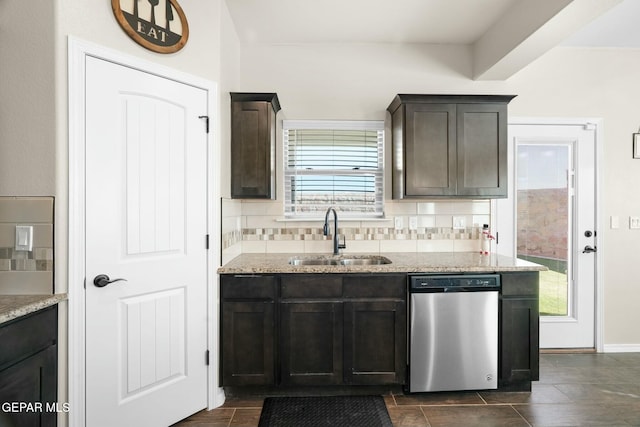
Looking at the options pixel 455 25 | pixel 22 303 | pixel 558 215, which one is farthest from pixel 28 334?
pixel 558 215

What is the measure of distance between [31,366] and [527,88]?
4093 mm

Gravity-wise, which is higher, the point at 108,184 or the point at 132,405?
the point at 108,184

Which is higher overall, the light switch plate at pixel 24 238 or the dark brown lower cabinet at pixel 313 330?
the light switch plate at pixel 24 238

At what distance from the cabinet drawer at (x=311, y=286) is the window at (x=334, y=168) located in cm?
94

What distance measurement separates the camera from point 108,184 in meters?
1.93

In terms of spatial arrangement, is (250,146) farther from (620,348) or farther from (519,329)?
(620,348)

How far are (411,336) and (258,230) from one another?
159 centimetres

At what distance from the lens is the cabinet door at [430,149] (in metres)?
2.94

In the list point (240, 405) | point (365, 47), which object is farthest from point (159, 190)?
point (365, 47)

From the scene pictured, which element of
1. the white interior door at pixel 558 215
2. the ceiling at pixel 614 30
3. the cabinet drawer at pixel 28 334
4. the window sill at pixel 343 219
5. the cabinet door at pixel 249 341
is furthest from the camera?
the white interior door at pixel 558 215

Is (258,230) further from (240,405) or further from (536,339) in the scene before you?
(536,339)

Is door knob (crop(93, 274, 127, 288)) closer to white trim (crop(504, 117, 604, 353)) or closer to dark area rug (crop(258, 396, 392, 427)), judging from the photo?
dark area rug (crop(258, 396, 392, 427))

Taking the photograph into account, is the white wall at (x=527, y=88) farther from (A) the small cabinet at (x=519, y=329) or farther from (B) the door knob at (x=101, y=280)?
(B) the door knob at (x=101, y=280)

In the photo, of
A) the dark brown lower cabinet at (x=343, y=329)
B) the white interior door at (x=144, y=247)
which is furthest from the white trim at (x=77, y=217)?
the dark brown lower cabinet at (x=343, y=329)
